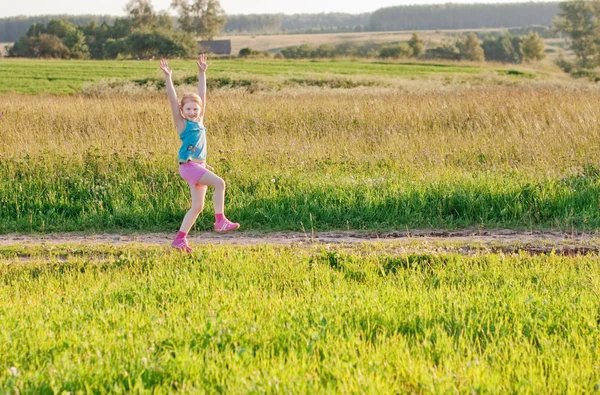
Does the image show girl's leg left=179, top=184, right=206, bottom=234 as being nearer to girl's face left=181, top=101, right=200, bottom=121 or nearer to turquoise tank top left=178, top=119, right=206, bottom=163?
turquoise tank top left=178, top=119, right=206, bottom=163

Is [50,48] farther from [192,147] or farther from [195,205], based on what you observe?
[192,147]

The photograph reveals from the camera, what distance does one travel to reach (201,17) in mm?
102188

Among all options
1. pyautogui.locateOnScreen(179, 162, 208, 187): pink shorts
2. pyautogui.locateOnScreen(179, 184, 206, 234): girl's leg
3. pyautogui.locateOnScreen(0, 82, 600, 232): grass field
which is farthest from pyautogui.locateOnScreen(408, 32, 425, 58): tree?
pyautogui.locateOnScreen(179, 162, 208, 187): pink shorts

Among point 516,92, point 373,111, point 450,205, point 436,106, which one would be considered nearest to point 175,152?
point 450,205

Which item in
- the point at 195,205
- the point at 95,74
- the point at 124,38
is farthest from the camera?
the point at 124,38

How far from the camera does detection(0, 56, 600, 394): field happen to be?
4246mm

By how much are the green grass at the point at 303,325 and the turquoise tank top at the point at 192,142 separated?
3.67ft

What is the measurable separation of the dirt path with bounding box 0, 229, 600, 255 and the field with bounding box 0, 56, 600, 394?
55 mm

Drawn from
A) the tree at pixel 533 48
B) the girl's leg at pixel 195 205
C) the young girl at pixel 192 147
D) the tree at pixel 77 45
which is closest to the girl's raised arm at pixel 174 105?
the young girl at pixel 192 147

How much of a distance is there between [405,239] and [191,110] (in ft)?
9.77

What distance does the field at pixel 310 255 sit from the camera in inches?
167

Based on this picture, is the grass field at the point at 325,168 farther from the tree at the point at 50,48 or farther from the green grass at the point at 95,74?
the tree at the point at 50,48

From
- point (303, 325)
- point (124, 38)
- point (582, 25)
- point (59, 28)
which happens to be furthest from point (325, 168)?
point (59, 28)

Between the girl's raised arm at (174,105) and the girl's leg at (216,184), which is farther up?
the girl's raised arm at (174,105)
